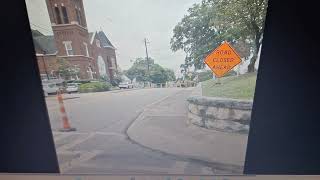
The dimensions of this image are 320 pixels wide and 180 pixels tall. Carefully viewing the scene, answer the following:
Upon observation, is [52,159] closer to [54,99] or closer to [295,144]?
[54,99]

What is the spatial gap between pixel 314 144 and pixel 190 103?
0.98 metres

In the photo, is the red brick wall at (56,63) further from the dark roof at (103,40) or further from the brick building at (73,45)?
the dark roof at (103,40)

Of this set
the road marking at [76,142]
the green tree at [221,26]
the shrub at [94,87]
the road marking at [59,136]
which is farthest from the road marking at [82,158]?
the green tree at [221,26]

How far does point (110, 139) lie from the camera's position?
1.28 m

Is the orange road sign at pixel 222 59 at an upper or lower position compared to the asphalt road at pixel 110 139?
upper

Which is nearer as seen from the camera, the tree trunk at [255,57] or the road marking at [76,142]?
the tree trunk at [255,57]

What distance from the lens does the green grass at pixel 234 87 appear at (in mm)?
1075

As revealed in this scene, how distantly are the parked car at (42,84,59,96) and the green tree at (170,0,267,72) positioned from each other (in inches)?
35.3

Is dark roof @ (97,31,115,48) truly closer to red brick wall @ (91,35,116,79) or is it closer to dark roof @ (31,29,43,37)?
red brick wall @ (91,35,116,79)

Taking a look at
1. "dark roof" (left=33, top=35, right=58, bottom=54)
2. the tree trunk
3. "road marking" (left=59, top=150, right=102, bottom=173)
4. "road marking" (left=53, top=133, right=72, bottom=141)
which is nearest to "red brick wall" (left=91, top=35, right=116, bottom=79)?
"dark roof" (left=33, top=35, right=58, bottom=54)

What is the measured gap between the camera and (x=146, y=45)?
3.75ft

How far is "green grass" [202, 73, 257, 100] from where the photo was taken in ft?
3.53

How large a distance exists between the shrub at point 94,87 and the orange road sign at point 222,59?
73 centimetres

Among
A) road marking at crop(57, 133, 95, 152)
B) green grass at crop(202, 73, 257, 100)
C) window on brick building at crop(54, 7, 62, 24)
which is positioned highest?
window on brick building at crop(54, 7, 62, 24)
